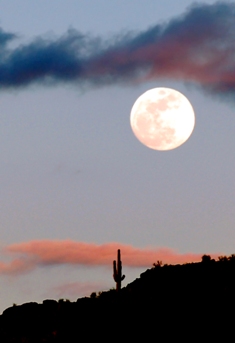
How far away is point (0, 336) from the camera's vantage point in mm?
49031

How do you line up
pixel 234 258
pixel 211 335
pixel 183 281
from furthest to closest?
pixel 234 258 → pixel 183 281 → pixel 211 335

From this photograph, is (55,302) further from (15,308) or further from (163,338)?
(163,338)

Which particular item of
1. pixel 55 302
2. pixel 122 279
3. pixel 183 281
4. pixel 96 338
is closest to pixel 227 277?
pixel 183 281

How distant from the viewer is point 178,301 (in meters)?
46.4

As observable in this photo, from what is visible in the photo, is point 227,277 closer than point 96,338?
No

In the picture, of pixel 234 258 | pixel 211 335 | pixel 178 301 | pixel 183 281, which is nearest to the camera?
pixel 211 335

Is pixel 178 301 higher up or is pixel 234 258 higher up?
pixel 234 258

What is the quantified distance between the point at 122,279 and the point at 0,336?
7.85m

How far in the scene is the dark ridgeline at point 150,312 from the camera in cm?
4244

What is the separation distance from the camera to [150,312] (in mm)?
45344

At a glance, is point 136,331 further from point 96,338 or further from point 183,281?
point 183,281

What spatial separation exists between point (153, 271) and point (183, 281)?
483 centimetres

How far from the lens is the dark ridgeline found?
1671 inches

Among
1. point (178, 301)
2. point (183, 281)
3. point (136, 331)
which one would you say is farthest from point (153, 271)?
point (136, 331)
